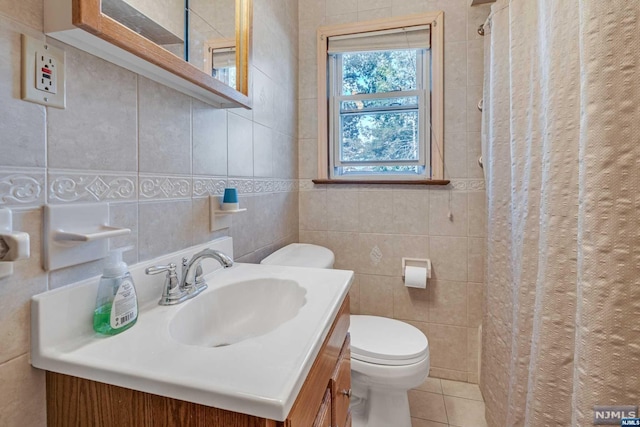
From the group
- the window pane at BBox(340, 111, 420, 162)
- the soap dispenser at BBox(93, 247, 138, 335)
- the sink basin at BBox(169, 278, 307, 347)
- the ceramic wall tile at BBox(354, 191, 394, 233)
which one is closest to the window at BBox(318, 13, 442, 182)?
the window pane at BBox(340, 111, 420, 162)

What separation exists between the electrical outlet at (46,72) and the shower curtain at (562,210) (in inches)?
43.5

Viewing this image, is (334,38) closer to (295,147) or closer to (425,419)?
(295,147)

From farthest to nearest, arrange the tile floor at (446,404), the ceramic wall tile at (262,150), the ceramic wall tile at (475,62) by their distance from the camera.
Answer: the ceramic wall tile at (475,62) < the tile floor at (446,404) < the ceramic wall tile at (262,150)

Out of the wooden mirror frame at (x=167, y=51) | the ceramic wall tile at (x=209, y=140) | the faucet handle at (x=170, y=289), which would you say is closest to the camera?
the wooden mirror frame at (x=167, y=51)

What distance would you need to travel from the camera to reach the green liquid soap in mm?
598

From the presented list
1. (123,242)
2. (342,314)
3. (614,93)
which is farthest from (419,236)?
(123,242)

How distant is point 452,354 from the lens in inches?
69.3

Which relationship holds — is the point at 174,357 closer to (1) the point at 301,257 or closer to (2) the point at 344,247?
(1) the point at 301,257

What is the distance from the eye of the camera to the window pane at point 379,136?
183 cm

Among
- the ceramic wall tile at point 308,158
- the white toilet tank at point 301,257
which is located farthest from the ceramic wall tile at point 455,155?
the white toilet tank at point 301,257

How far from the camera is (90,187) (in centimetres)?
64

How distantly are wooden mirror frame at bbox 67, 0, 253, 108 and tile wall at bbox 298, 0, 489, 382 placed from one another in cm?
81

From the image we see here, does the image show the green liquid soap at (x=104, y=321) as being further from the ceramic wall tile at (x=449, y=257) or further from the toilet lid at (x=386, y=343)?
the ceramic wall tile at (x=449, y=257)

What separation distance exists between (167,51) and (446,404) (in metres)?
1.94
